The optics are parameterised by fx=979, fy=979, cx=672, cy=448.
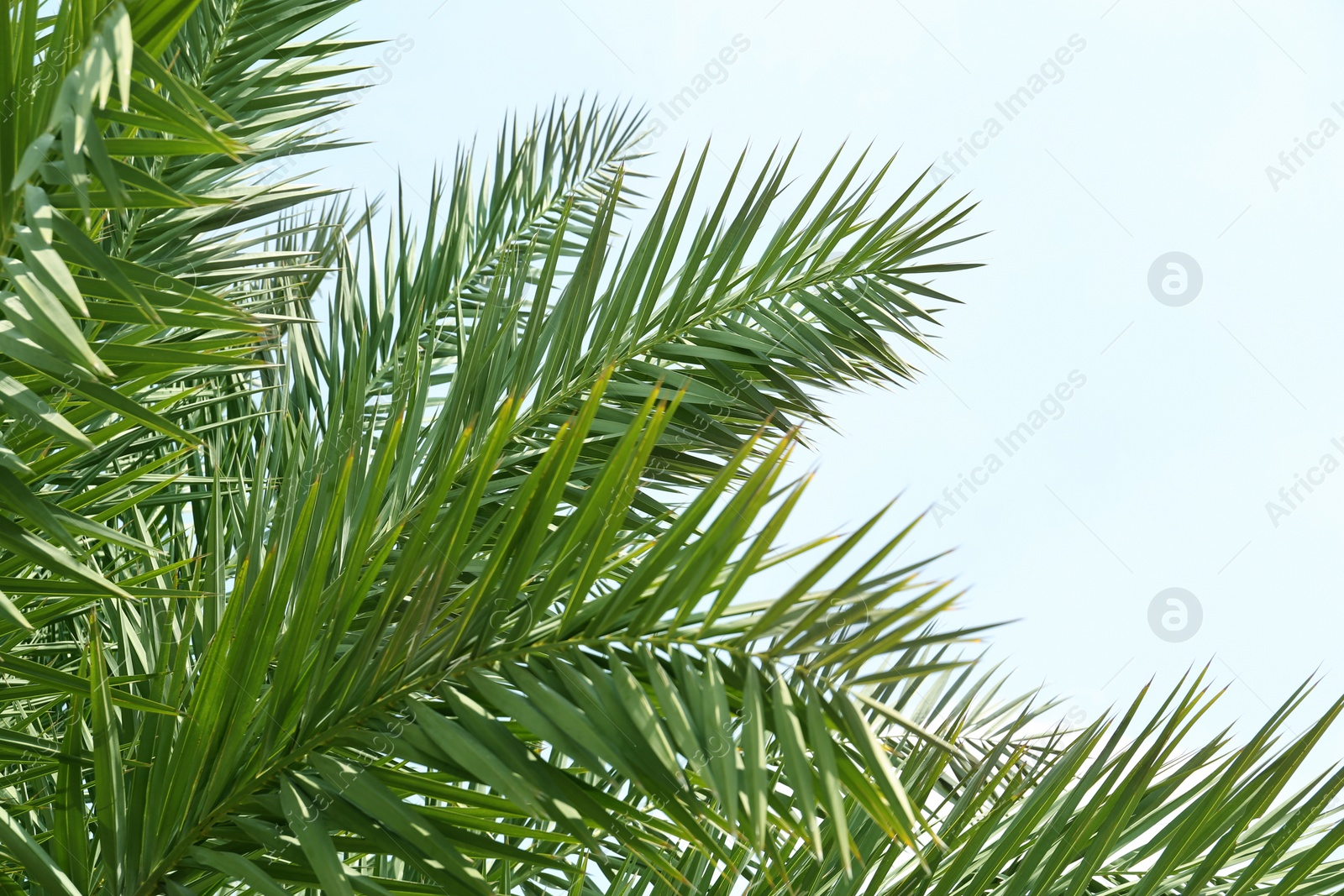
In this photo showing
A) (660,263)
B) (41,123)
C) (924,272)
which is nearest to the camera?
(41,123)

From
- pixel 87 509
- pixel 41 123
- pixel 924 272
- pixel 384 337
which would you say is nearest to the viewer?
pixel 41 123

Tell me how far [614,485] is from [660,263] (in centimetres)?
80

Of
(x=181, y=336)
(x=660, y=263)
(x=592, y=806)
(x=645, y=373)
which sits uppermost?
(x=660, y=263)

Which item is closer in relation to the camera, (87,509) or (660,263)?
(87,509)

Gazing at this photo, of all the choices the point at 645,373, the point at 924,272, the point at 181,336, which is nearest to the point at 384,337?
the point at 181,336

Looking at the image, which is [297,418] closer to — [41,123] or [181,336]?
[181,336]

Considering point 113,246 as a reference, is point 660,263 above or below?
above

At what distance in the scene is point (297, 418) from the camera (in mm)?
1979

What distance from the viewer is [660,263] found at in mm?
1559

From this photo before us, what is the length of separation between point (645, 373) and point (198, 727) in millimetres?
887

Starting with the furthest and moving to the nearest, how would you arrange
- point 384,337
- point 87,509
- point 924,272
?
point 384,337 → point 924,272 → point 87,509

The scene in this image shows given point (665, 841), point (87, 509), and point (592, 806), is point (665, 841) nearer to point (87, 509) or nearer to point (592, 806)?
point (592, 806)

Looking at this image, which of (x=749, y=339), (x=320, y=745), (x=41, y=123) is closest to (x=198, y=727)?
(x=320, y=745)

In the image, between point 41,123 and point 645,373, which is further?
point 645,373
